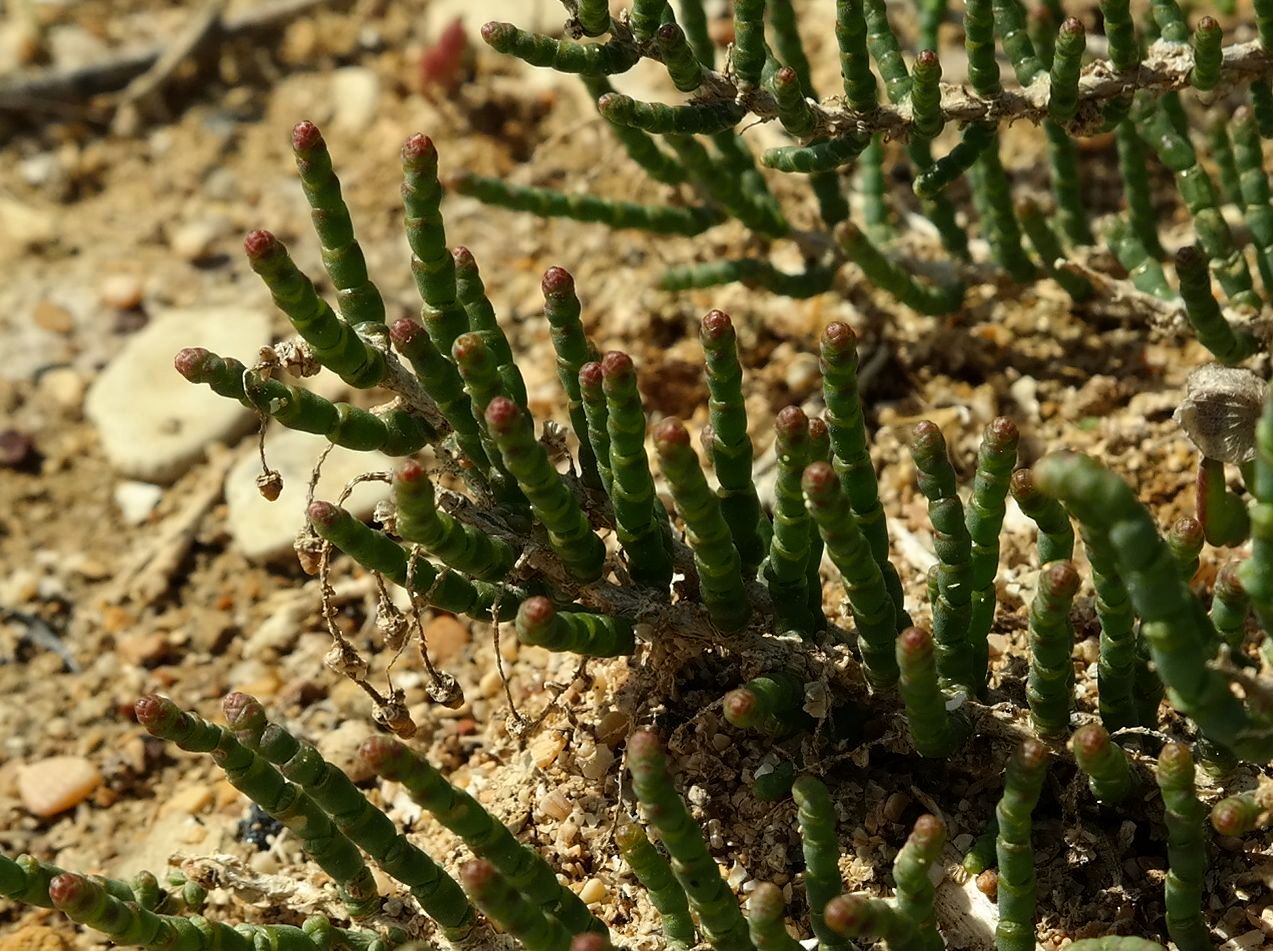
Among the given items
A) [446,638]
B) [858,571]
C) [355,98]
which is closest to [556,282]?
[858,571]

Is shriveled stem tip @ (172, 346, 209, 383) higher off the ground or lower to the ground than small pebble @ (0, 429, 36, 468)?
lower

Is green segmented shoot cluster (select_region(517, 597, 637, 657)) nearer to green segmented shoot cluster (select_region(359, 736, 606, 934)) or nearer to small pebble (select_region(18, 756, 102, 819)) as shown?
green segmented shoot cluster (select_region(359, 736, 606, 934))

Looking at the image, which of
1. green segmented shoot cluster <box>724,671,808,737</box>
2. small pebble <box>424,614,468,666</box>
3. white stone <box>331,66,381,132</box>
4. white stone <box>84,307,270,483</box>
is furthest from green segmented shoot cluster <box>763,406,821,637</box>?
white stone <box>331,66,381,132</box>

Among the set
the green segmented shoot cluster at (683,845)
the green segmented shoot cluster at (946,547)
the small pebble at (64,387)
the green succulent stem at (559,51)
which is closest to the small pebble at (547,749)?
the green segmented shoot cluster at (683,845)

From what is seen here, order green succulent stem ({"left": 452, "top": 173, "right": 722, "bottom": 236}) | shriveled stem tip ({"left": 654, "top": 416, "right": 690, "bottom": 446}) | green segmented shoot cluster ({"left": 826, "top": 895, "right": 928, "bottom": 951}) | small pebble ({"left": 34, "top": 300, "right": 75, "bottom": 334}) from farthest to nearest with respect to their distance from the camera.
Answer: small pebble ({"left": 34, "top": 300, "right": 75, "bottom": 334})
green succulent stem ({"left": 452, "top": 173, "right": 722, "bottom": 236})
shriveled stem tip ({"left": 654, "top": 416, "right": 690, "bottom": 446})
green segmented shoot cluster ({"left": 826, "top": 895, "right": 928, "bottom": 951})

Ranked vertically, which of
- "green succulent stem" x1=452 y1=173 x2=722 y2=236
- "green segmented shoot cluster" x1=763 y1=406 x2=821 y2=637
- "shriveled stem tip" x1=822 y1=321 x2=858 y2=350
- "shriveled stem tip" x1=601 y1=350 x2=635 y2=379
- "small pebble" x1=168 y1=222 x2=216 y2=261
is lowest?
"green segmented shoot cluster" x1=763 y1=406 x2=821 y2=637

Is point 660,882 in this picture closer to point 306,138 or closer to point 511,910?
point 511,910

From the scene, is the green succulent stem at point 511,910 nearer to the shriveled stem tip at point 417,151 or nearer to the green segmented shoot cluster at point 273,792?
the green segmented shoot cluster at point 273,792
